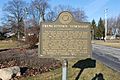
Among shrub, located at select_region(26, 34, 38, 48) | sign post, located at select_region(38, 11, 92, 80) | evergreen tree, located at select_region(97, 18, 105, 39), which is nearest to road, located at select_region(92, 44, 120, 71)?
shrub, located at select_region(26, 34, 38, 48)

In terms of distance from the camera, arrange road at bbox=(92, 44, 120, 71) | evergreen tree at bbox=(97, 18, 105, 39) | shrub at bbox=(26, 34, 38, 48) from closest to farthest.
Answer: road at bbox=(92, 44, 120, 71) < shrub at bbox=(26, 34, 38, 48) < evergreen tree at bbox=(97, 18, 105, 39)

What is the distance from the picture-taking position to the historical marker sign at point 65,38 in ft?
27.9

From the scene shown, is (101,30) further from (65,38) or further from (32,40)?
(65,38)

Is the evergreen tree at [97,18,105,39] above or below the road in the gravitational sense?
above

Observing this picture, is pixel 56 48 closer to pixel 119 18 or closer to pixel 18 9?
pixel 18 9

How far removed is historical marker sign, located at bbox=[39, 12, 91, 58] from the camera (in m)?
8.52

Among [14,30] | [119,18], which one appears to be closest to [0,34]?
[14,30]

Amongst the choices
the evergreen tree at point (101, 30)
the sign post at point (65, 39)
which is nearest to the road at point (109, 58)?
the sign post at point (65, 39)

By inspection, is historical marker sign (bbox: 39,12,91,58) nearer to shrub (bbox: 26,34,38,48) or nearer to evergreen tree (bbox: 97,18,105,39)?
shrub (bbox: 26,34,38,48)

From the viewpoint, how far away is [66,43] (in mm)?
8516

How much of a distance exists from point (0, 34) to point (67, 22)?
93.9 m

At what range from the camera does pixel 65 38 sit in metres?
8.52

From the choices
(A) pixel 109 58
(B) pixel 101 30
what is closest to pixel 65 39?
(A) pixel 109 58

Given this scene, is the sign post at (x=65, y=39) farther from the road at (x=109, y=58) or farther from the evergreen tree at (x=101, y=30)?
the evergreen tree at (x=101, y=30)
